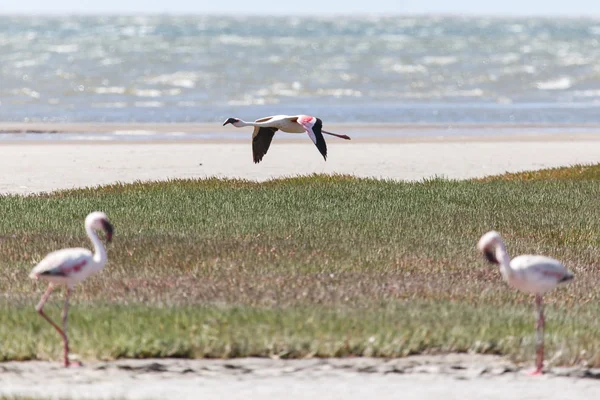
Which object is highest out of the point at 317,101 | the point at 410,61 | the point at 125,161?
the point at 410,61

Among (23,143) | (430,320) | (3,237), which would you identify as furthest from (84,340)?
(23,143)

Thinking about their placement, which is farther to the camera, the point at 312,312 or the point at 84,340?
the point at 312,312

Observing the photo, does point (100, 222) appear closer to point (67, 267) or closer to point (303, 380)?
point (67, 267)

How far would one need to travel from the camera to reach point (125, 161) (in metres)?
27.3

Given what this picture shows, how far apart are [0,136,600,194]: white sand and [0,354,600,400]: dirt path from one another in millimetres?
12878

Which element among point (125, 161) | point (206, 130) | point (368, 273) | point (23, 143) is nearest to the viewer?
point (368, 273)

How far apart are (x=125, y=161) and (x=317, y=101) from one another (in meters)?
24.2

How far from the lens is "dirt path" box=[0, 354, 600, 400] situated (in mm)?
8031

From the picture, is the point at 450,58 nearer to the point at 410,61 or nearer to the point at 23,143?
the point at 410,61

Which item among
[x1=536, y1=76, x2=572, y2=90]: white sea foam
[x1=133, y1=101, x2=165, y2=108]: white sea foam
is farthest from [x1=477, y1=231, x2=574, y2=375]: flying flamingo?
[x1=536, y1=76, x2=572, y2=90]: white sea foam

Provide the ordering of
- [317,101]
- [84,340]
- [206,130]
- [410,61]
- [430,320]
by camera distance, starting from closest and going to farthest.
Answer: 1. [84,340]
2. [430,320]
3. [206,130]
4. [317,101]
5. [410,61]

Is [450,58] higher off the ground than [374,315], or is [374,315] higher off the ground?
[450,58]

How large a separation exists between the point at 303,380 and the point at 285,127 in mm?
8513

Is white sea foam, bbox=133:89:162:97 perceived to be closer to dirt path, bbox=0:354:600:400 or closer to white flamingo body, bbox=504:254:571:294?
dirt path, bbox=0:354:600:400
